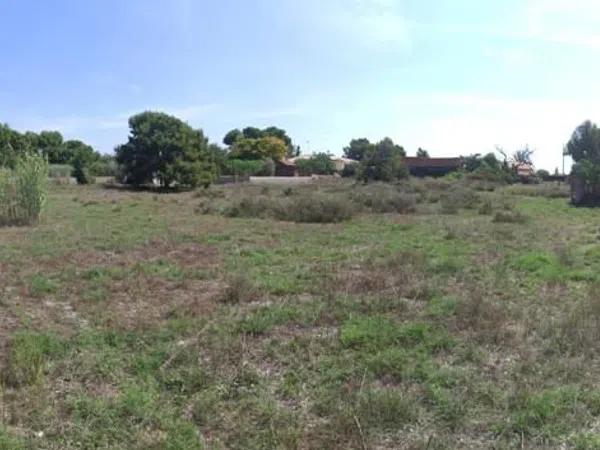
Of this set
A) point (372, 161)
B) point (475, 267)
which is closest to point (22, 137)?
point (372, 161)

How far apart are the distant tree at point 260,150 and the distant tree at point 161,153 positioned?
1629 inches

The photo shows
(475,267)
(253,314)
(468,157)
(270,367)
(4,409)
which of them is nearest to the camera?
(4,409)

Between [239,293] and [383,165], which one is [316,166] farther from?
[239,293]

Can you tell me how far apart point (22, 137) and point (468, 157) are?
4434 cm

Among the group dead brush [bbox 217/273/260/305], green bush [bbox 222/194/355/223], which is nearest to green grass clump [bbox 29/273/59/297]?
dead brush [bbox 217/273/260/305]

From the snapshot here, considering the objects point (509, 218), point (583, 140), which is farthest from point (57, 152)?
point (509, 218)

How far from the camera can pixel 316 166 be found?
73188 millimetres

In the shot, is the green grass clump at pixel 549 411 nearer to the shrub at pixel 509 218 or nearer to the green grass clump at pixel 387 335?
the green grass clump at pixel 387 335

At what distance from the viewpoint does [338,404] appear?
4.06 m

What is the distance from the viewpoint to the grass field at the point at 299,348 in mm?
3736

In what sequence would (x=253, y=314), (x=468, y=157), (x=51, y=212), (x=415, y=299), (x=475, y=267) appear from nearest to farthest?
(x=253, y=314), (x=415, y=299), (x=475, y=267), (x=51, y=212), (x=468, y=157)

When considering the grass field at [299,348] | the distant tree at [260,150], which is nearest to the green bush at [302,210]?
the grass field at [299,348]

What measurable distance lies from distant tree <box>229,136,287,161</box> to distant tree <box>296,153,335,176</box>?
6.00 meters

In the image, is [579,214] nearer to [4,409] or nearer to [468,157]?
[4,409]
